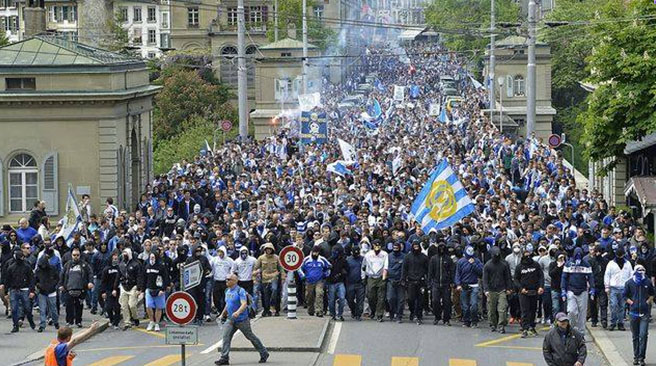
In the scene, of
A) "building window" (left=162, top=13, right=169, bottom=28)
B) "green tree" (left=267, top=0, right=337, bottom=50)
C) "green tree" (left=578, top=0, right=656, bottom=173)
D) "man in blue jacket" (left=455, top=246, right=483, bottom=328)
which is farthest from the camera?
"building window" (left=162, top=13, right=169, bottom=28)

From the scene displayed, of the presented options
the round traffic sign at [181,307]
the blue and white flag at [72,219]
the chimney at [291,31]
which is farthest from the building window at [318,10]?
the round traffic sign at [181,307]

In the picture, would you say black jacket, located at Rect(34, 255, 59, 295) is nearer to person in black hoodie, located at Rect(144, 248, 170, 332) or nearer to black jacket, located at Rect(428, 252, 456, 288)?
person in black hoodie, located at Rect(144, 248, 170, 332)

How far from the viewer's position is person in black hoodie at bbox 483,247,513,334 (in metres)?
27.9

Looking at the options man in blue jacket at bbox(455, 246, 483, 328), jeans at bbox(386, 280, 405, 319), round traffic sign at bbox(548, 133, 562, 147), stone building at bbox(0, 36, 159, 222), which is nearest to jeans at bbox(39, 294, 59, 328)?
jeans at bbox(386, 280, 405, 319)

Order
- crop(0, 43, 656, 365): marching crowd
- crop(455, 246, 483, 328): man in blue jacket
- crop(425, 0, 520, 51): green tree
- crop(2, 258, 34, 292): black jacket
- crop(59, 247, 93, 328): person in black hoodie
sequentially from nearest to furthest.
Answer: crop(0, 43, 656, 365): marching crowd, crop(455, 246, 483, 328): man in blue jacket, crop(2, 258, 34, 292): black jacket, crop(59, 247, 93, 328): person in black hoodie, crop(425, 0, 520, 51): green tree

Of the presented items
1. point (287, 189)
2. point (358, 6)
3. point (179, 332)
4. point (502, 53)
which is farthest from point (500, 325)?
point (358, 6)

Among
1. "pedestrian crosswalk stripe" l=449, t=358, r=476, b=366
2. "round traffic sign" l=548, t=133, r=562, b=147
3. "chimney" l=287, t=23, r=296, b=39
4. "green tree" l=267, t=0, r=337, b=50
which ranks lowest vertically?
"pedestrian crosswalk stripe" l=449, t=358, r=476, b=366

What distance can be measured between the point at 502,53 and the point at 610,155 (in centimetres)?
4904

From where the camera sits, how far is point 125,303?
94.8 feet

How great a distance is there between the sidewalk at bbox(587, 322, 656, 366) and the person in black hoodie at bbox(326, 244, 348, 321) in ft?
14.4

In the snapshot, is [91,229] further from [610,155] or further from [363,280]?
[610,155]

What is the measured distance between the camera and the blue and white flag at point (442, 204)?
104ft

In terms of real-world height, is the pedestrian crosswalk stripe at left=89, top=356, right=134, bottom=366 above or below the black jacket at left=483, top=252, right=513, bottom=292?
below

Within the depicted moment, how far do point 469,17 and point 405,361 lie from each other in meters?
123
